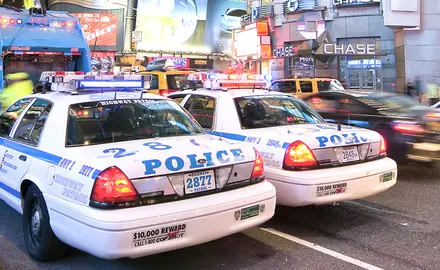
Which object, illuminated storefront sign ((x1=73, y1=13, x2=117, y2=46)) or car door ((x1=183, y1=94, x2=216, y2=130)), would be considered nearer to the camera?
car door ((x1=183, y1=94, x2=216, y2=130))

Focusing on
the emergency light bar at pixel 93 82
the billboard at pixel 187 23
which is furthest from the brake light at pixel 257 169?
the billboard at pixel 187 23

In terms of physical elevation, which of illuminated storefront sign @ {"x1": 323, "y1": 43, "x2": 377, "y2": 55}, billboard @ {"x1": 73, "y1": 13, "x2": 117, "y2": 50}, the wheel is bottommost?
the wheel

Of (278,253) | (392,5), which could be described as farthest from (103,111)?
(392,5)

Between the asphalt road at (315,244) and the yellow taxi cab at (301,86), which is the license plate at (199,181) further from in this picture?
the yellow taxi cab at (301,86)

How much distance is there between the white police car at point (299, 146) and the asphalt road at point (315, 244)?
1.28 ft

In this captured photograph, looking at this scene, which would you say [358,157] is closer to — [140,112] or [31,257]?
[140,112]

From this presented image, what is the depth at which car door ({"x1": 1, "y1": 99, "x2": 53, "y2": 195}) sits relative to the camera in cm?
415

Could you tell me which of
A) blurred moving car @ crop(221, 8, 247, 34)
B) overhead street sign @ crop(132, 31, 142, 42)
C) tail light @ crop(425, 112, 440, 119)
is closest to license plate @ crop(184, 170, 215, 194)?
tail light @ crop(425, 112, 440, 119)

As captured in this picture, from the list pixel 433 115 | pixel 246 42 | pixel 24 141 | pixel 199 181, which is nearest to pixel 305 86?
pixel 433 115

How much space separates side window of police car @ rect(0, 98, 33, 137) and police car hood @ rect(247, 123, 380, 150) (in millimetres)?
2554

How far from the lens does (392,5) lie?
71.0 feet

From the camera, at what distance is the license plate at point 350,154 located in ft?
15.7

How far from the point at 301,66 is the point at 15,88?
18.9 metres

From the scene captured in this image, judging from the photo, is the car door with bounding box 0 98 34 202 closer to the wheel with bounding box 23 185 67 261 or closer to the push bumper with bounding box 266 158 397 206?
the wheel with bounding box 23 185 67 261
